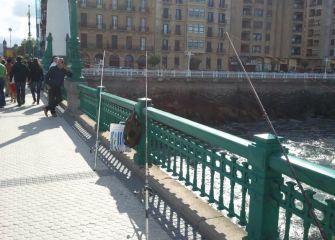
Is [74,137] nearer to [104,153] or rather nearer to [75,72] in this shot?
[104,153]

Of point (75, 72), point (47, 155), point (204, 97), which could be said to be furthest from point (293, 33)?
point (47, 155)

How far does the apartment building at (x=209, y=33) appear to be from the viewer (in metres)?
64.7

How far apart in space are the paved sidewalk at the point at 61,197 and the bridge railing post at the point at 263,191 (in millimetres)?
1134

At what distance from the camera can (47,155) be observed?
306 inches

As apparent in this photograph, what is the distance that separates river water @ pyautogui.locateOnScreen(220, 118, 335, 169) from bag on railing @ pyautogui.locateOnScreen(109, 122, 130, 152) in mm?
17960

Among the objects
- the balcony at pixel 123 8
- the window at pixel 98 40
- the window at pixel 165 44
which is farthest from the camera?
the window at pixel 165 44

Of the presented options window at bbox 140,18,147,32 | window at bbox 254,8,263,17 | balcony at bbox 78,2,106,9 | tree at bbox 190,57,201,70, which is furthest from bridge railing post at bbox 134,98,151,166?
window at bbox 254,8,263,17

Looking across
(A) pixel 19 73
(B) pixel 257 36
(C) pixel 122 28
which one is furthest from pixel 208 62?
(A) pixel 19 73

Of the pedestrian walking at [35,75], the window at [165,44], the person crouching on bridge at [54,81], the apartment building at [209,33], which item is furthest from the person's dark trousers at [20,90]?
the window at [165,44]

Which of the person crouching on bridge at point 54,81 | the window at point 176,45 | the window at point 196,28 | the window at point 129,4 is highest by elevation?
the window at point 129,4

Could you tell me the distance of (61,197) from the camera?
5.38 m

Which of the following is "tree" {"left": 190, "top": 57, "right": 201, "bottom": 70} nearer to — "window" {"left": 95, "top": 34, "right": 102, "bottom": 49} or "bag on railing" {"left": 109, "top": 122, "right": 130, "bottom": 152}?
"window" {"left": 95, "top": 34, "right": 102, "bottom": 49}

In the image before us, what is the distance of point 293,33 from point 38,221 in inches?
3437

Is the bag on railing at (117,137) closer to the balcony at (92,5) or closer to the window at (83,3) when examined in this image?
the balcony at (92,5)
